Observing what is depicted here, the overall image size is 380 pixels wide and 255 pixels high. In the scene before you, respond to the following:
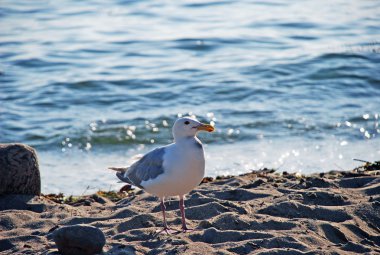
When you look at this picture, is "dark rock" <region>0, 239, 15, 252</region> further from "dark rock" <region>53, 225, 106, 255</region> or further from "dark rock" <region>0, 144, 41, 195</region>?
"dark rock" <region>0, 144, 41, 195</region>

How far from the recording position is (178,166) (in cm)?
610

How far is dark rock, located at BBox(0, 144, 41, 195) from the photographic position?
750cm

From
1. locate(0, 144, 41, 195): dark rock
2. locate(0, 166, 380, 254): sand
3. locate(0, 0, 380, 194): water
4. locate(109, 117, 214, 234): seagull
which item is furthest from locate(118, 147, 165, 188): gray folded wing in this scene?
locate(0, 0, 380, 194): water

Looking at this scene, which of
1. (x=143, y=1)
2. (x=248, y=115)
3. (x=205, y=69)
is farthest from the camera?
(x=143, y=1)

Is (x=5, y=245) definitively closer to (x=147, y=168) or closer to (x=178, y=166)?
(x=147, y=168)

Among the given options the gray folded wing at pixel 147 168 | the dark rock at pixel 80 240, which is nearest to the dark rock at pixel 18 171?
the gray folded wing at pixel 147 168

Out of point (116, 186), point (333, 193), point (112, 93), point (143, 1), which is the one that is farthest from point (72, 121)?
point (143, 1)

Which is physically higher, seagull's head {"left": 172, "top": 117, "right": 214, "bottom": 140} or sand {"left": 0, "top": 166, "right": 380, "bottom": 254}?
seagull's head {"left": 172, "top": 117, "right": 214, "bottom": 140}

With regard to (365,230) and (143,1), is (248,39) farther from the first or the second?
(365,230)

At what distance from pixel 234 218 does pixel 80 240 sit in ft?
4.78

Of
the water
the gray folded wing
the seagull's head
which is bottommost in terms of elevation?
the water

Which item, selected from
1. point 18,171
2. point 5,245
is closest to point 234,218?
point 5,245

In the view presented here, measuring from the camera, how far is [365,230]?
19.8ft

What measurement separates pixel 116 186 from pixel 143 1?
1352cm
